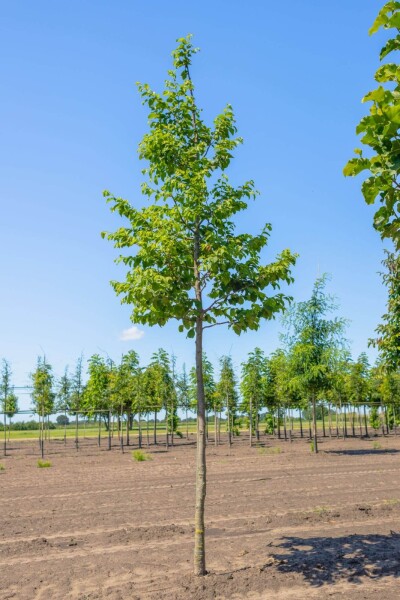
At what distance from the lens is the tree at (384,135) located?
11.6 ft

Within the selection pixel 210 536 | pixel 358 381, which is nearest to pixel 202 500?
pixel 210 536

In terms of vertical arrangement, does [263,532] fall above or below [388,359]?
below

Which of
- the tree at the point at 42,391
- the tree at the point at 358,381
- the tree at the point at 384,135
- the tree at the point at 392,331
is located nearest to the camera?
the tree at the point at 384,135

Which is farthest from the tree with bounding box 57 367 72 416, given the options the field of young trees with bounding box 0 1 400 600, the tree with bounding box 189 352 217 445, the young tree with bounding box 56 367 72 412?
the field of young trees with bounding box 0 1 400 600

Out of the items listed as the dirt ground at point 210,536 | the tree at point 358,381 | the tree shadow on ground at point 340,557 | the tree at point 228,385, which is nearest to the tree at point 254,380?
the tree at point 228,385

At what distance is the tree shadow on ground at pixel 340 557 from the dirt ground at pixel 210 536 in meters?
0.02

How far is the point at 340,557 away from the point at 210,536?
257 centimetres

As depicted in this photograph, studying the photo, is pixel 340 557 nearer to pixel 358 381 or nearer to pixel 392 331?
pixel 392 331

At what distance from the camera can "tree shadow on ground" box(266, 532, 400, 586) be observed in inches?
307

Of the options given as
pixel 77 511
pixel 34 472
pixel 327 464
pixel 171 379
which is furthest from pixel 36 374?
pixel 77 511

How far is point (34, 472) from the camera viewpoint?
21984 millimetres

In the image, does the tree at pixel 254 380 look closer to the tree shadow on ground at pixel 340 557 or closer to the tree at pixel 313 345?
the tree at pixel 313 345

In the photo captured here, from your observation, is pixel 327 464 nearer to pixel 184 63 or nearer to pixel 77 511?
pixel 77 511

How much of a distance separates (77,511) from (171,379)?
22820 millimetres
